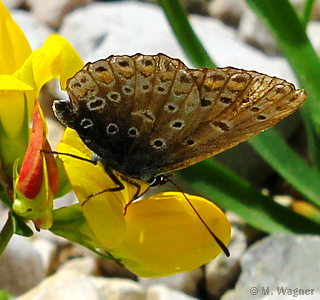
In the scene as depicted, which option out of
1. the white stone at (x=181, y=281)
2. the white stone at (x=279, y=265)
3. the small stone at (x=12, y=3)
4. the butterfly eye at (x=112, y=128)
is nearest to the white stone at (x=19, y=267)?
the white stone at (x=181, y=281)

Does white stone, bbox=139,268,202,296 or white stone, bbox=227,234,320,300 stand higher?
white stone, bbox=227,234,320,300

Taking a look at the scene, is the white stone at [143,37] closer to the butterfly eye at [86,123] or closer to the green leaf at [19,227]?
the butterfly eye at [86,123]

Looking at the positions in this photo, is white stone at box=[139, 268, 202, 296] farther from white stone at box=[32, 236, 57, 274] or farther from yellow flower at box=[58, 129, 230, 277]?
yellow flower at box=[58, 129, 230, 277]

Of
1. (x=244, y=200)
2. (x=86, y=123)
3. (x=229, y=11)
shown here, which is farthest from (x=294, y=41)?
(x=229, y=11)

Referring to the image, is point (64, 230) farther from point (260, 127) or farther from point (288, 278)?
point (288, 278)

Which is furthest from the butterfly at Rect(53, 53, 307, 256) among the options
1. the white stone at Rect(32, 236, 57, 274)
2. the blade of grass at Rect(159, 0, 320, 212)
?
the white stone at Rect(32, 236, 57, 274)

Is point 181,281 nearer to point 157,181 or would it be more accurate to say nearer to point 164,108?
point 157,181
